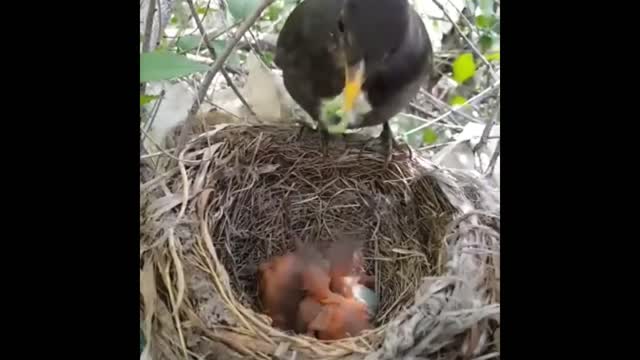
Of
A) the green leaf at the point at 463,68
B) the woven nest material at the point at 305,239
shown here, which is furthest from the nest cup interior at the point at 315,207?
the green leaf at the point at 463,68

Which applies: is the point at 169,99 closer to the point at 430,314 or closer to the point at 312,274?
the point at 312,274

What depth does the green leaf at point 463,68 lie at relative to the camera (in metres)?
1.04

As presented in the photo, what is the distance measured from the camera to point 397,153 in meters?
1.07

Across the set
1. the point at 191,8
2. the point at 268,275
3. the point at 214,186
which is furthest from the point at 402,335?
the point at 191,8

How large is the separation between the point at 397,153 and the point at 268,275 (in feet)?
0.61

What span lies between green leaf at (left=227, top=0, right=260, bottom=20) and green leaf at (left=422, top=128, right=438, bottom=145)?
0.22 m

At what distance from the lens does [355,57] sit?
1001 mm

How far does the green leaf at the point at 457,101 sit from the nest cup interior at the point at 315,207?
0.26 ft

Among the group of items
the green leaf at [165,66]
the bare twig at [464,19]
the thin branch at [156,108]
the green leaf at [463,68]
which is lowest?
the thin branch at [156,108]

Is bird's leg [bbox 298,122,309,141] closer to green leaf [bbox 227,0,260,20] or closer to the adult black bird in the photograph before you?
the adult black bird

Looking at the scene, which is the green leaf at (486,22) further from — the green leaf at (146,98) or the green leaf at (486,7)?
the green leaf at (146,98)

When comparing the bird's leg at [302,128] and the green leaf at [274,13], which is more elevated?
the green leaf at [274,13]

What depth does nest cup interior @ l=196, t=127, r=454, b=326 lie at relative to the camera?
1060mm

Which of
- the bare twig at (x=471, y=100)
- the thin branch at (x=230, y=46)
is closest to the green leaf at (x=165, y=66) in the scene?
the thin branch at (x=230, y=46)
